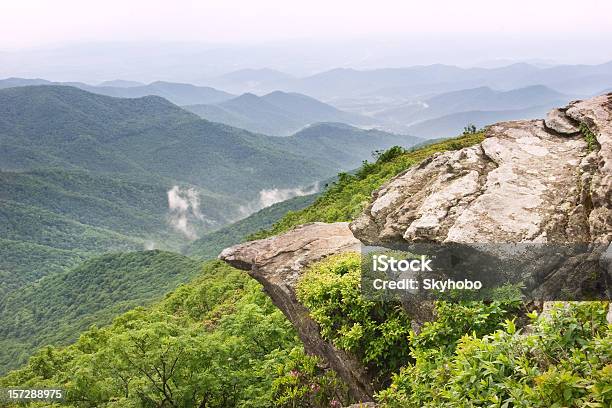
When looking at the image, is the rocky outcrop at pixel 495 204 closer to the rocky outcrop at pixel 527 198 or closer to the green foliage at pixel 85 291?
the rocky outcrop at pixel 527 198

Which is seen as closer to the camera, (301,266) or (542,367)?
(542,367)

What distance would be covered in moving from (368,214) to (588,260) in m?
4.07

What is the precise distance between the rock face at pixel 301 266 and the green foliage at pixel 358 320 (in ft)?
1.34

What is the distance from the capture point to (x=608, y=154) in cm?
770

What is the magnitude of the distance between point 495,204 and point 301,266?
456 cm

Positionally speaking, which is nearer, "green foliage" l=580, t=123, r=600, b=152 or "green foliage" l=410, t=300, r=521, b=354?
"green foliage" l=410, t=300, r=521, b=354

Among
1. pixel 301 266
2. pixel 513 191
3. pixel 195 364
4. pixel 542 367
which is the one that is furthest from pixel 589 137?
pixel 195 364

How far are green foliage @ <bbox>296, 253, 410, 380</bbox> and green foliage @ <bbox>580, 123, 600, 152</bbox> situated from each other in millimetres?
4630

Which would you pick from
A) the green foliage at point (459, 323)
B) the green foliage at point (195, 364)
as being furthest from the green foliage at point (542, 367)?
the green foliage at point (195, 364)

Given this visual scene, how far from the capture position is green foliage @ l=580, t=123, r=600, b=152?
8.85 meters

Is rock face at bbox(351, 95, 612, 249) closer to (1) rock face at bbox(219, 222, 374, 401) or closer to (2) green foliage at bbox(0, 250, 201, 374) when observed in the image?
(1) rock face at bbox(219, 222, 374, 401)

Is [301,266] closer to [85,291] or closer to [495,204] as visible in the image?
[495,204]

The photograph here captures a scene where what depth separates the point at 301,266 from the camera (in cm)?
1088

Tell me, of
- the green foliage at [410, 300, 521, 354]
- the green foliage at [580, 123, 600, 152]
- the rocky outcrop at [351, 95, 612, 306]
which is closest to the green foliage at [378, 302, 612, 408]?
the green foliage at [410, 300, 521, 354]
